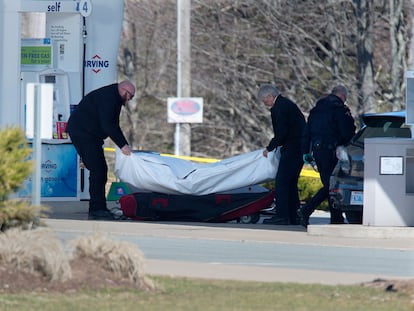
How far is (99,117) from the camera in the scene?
17.2 metres

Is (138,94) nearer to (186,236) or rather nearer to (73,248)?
(186,236)

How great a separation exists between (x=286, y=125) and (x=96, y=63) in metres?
4.08

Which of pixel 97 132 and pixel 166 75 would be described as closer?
pixel 97 132

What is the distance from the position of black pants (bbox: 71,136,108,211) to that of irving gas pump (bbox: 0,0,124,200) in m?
1.78

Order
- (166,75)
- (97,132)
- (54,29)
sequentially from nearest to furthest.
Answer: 1. (97,132)
2. (54,29)
3. (166,75)

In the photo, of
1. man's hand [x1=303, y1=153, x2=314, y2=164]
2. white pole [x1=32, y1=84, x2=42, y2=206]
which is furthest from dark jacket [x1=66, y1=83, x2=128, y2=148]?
white pole [x1=32, y1=84, x2=42, y2=206]

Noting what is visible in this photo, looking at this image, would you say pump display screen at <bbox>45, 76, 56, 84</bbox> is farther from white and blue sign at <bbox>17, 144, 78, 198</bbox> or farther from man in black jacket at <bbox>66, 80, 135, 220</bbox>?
man in black jacket at <bbox>66, 80, 135, 220</bbox>

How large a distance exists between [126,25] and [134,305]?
35132mm

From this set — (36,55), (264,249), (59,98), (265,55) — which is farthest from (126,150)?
(265,55)

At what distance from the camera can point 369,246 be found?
14.6m

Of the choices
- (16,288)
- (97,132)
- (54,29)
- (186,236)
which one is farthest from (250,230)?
(16,288)

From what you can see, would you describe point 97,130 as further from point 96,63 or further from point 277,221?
point 277,221

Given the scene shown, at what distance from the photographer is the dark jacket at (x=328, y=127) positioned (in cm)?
1672

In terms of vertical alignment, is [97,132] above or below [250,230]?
above
